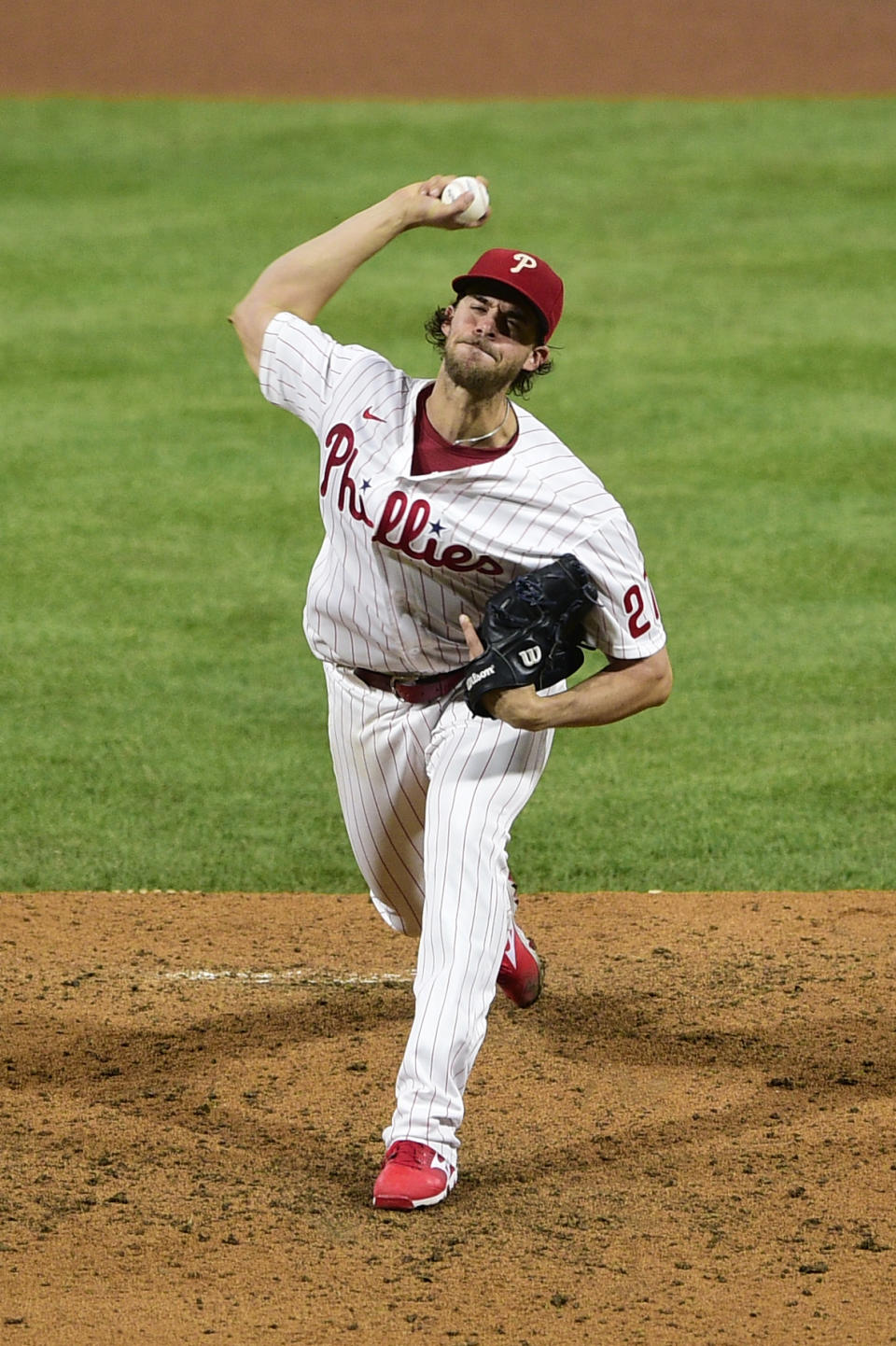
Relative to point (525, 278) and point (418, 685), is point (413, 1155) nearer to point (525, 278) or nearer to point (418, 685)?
point (418, 685)

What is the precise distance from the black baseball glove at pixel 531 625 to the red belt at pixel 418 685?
305mm

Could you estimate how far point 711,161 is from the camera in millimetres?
16797

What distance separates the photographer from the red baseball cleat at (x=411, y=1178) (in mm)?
3678

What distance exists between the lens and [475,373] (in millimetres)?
3865

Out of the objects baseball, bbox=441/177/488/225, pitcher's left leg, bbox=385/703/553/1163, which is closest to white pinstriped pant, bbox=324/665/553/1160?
pitcher's left leg, bbox=385/703/553/1163

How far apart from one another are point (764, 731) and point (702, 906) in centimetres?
177

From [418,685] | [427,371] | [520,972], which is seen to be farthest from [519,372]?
[427,371]

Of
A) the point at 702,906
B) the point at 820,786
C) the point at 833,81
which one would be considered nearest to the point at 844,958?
the point at 702,906

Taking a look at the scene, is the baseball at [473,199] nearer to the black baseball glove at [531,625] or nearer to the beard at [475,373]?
the beard at [475,373]

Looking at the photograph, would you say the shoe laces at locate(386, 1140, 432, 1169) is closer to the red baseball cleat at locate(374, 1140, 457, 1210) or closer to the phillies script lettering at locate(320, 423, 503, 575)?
the red baseball cleat at locate(374, 1140, 457, 1210)

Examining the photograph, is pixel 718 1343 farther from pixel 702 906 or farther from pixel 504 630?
pixel 702 906

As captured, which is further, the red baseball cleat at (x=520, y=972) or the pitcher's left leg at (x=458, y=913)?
the red baseball cleat at (x=520, y=972)

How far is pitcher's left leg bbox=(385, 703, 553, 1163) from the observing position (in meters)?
3.72

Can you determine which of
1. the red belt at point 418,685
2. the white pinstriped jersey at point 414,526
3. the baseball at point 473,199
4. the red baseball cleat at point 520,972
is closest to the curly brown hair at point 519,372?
the white pinstriped jersey at point 414,526
